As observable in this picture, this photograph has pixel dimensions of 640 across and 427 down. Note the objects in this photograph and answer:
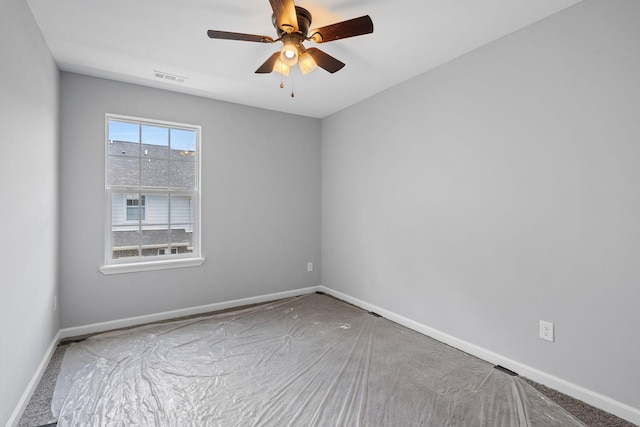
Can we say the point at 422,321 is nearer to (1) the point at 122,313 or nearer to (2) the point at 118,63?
(1) the point at 122,313

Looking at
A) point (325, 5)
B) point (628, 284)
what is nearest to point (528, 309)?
point (628, 284)

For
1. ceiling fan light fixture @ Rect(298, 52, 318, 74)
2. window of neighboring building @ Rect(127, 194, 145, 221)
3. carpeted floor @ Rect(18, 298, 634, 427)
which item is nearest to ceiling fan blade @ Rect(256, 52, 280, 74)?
ceiling fan light fixture @ Rect(298, 52, 318, 74)

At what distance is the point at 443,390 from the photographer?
7.04 feet

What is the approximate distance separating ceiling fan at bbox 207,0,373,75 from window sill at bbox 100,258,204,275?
2.33 metres

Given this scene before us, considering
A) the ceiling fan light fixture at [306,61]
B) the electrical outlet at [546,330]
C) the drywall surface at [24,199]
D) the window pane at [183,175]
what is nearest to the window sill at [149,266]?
the drywall surface at [24,199]

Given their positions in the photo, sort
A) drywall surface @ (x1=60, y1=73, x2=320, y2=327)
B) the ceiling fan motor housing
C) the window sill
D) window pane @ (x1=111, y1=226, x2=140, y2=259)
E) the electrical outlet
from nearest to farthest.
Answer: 1. the ceiling fan motor housing
2. the electrical outlet
3. drywall surface @ (x1=60, y1=73, x2=320, y2=327)
4. the window sill
5. window pane @ (x1=111, y1=226, x2=140, y2=259)

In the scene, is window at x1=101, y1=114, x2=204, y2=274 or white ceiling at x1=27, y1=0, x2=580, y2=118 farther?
window at x1=101, y1=114, x2=204, y2=274

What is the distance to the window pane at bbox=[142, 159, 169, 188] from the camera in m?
3.44

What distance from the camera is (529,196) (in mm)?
2299

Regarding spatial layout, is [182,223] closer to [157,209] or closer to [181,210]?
[181,210]

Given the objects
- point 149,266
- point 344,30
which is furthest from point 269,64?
point 149,266

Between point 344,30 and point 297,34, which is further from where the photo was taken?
point 297,34

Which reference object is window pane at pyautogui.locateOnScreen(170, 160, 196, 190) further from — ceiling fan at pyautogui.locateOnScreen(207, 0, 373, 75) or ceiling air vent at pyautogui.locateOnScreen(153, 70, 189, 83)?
ceiling fan at pyautogui.locateOnScreen(207, 0, 373, 75)

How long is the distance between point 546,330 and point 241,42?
315 cm
